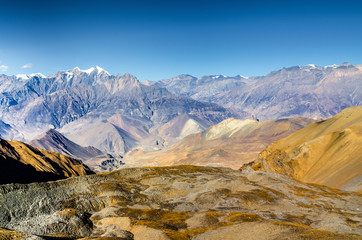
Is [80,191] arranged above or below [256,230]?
below

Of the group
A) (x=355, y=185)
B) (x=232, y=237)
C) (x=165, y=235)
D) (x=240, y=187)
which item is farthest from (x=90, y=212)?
(x=355, y=185)

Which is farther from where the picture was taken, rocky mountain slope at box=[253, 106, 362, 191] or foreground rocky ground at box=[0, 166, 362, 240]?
rocky mountain slope at box=[253, 106, 362, 191]

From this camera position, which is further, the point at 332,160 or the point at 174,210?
the point at 332,160

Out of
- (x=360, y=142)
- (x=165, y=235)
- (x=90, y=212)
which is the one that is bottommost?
(x=90, y=212)

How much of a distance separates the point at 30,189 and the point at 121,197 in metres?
31.8

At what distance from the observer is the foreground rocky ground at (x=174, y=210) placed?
220 feet

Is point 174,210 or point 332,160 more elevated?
point 332,160

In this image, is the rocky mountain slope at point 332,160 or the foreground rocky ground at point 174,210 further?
the rocky mountain slope at point 332,160

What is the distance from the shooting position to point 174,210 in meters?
94.6

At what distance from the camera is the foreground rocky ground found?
67000 millimetres

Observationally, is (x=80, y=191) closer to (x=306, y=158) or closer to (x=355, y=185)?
(x=355, y=185)

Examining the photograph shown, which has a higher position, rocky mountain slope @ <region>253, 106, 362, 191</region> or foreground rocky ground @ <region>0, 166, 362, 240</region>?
rocky mountain slope @ <region>253, 106, 362, 191</region>

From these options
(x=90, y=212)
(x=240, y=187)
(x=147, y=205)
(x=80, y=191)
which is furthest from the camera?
(x=240, y=187)

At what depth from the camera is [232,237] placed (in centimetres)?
6334
